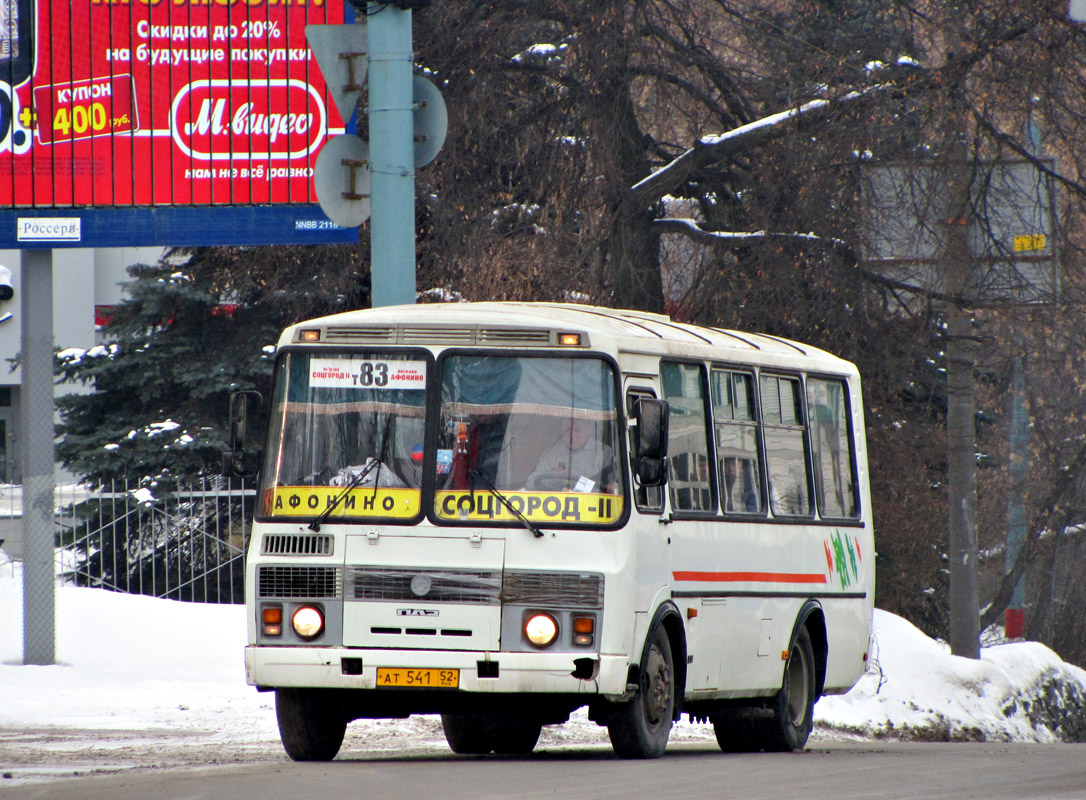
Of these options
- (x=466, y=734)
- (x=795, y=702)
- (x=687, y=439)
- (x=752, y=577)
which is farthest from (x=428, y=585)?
(x=795, y=702)

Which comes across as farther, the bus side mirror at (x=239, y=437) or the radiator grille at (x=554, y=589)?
the bus side mirror at (x=239, y=437)

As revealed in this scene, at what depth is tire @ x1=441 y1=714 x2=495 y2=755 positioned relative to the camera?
36.9ft

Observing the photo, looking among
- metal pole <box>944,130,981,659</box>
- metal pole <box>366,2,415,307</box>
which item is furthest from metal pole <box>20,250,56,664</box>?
metal pole <box>944,130,981,659</box>

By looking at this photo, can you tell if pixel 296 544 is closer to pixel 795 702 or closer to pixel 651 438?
pixel 651 438

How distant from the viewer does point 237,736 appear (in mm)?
11648

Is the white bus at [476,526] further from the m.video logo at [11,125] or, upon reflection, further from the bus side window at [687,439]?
the m.video logo at [11,125]

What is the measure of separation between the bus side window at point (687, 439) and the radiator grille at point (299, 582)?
Result: 79.4 inches

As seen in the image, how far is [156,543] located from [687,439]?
11.8 metres

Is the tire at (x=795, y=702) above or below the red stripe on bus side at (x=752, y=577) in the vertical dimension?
below

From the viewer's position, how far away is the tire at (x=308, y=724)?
952 centimetres

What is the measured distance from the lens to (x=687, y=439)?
10.5 m

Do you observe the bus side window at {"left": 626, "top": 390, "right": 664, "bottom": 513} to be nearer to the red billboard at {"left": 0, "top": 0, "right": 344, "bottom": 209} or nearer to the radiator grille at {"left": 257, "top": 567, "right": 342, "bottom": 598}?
the radiator grille at {"left": 257, "top": 567, "right": 342, "bottom": 598}

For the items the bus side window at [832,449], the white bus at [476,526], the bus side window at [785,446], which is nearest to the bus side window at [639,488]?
the white bus at [476,526]

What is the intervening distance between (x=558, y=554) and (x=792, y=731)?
3.75 meters
